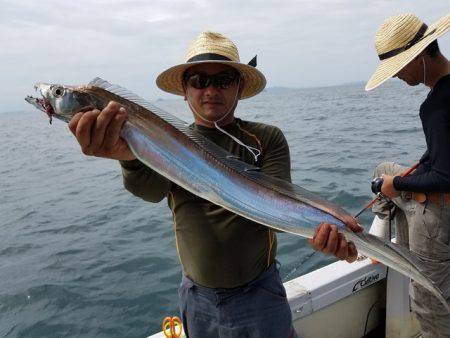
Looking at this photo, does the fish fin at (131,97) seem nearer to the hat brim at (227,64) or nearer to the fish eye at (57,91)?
the fish eye at (57,91)

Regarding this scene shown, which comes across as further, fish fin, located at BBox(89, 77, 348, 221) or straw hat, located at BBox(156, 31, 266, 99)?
straw hat, located at BBox(156, 31, 266, 99)

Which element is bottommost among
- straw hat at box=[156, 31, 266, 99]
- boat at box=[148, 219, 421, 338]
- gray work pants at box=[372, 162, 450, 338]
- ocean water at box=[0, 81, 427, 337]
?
ocean water at box=[0, 81, 427, 337]

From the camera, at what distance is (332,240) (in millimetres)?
2016

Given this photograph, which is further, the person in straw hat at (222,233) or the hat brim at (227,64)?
the hat brim at (227,64)

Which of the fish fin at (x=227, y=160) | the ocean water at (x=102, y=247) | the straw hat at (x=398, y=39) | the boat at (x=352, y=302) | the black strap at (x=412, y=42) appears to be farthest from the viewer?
the ocean water at (x=102, y=247)

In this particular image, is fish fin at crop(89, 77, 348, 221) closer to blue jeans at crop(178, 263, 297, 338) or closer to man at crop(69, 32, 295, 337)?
man at crop(69, 32, 295, 337)

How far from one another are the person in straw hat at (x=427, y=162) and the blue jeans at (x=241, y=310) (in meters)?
1.36

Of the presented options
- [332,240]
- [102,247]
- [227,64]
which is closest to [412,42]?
[227,64]

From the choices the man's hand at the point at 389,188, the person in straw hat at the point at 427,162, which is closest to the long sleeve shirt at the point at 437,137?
the person in straw hat at the point at 427,162

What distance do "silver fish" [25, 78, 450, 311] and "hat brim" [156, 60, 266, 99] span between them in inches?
24.7

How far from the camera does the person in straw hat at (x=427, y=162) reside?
2.69 meters

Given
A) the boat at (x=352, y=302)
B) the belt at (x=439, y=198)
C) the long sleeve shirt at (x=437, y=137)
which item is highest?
the long sleeve shirt at (x=437, y=137)

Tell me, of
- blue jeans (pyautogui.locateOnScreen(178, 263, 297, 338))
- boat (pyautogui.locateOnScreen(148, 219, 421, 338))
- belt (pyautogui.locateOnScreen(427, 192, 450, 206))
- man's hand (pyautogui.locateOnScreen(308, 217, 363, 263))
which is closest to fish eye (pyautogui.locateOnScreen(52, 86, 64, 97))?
blue jeans (pyautogui.locateOnScreen(178, 263, 297, 338))

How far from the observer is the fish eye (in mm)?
1742
